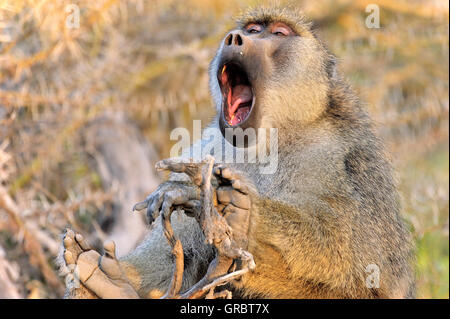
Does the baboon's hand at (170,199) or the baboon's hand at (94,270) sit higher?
the baboon's hand at (170,199)

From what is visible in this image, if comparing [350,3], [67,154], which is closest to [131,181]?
[67,154]

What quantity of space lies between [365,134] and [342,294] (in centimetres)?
105

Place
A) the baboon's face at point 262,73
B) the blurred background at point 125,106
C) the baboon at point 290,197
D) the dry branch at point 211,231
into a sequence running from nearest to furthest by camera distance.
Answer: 1. the dry branch at point 211,231
2. the baboon at point 290,197
3. the baboon's face at point 262,73
4. the blurred background at point 125,106

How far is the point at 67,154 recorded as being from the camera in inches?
259

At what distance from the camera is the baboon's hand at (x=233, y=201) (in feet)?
9.41

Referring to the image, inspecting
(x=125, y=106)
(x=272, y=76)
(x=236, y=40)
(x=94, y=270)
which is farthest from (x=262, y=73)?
(x=125, y=106)

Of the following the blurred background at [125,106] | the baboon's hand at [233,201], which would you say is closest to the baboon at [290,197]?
the baboon's hand at [233,201]

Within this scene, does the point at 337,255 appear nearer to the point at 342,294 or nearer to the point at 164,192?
the point at 342,294

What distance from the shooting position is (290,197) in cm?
338

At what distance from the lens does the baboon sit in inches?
122

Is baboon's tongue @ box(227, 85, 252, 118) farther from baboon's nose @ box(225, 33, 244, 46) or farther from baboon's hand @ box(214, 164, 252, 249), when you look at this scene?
baboon's hand @ box(214, 164, 252, 249)

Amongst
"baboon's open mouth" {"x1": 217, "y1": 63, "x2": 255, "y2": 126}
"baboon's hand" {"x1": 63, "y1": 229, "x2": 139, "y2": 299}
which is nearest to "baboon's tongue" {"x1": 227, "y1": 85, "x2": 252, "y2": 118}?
"baboon's open mouth" {"x1": 217, "y1": 63, "x2": 255, "y2": 126}

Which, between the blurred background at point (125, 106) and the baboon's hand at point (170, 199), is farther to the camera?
the blurred background at point (125, 106)

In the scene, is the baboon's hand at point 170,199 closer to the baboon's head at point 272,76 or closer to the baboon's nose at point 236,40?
the baboon's head at point 272,76
